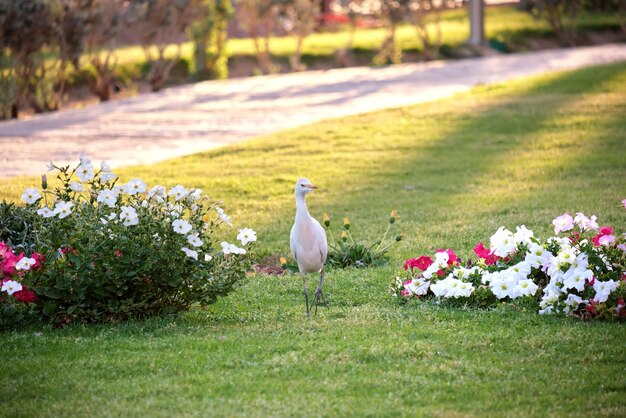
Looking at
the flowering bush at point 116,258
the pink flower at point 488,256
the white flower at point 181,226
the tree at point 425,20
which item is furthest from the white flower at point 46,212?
the tree at point 425,20

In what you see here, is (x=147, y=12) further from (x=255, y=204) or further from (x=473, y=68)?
(x=255, y=204)

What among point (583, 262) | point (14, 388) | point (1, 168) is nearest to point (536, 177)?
point (583, 262)

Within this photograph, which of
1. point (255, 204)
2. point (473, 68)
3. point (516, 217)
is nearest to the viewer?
point (516, 217)

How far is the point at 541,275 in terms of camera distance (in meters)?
6.02

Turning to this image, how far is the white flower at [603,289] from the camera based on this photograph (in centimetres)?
545

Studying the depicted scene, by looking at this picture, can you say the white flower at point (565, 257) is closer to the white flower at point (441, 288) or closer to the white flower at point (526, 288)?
the white flower at point (526, 288)

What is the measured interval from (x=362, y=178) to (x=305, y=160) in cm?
103

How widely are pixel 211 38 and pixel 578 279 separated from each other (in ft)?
46.9

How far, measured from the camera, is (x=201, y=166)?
36.2ft

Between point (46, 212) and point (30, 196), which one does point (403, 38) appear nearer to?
point (30, 196)

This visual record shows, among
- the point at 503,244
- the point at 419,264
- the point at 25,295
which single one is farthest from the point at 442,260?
the point at 25,295

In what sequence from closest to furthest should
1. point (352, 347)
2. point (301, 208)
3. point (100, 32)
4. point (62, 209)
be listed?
point (352, 347), point (62, 209), point (301, 208), point (100, 32)

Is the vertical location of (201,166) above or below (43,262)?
below

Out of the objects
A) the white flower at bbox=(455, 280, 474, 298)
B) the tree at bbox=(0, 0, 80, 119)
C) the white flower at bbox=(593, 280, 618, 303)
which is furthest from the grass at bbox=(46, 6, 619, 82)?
the white flower at bbox=(593, 280, 618, 303)
